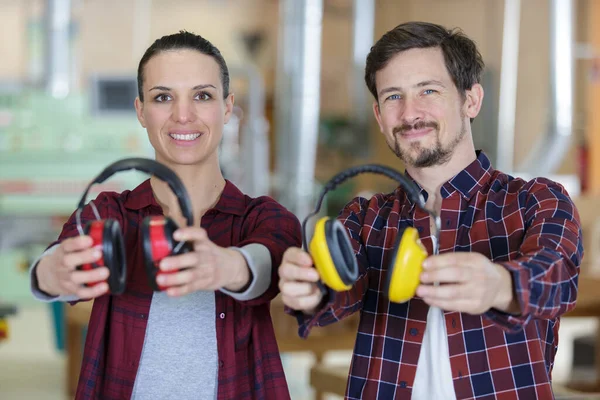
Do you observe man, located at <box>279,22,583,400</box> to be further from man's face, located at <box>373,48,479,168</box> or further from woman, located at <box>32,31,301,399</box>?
woman, located at <box>32,31,301,399</box>

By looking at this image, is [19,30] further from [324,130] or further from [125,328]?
[125,328]

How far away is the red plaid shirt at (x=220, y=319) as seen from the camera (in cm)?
130

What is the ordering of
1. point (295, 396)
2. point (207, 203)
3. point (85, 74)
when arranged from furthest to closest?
point (85, 74), point (295, 396), point (207, 203)

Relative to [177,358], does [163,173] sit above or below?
above

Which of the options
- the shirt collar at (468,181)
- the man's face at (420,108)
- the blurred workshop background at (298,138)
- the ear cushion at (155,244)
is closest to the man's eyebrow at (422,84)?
the man's face at (420,108)

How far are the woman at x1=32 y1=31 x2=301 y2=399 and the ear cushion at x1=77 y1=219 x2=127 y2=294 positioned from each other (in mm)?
142

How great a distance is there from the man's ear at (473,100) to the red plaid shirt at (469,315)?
0.08 m

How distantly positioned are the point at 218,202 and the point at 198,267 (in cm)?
30

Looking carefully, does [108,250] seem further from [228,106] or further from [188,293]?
[228,106]

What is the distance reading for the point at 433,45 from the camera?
138 cm

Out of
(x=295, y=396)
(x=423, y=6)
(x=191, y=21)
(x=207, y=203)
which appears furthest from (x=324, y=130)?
(x=207, y=203)

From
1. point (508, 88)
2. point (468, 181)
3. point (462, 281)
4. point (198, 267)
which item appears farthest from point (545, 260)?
point (508, 88)

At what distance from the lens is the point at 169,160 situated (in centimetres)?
137

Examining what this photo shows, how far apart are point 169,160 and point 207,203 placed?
4.0 inches
